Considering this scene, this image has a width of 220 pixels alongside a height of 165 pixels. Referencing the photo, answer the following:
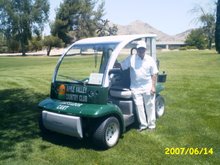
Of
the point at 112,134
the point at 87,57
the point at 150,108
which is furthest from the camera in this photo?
the point at 87,57

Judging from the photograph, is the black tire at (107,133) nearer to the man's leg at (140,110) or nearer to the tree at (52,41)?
the man's leg at (140,110)

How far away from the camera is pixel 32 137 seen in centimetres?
626

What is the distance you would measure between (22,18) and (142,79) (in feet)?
210

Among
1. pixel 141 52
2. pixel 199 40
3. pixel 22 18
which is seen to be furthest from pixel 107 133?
pixel 199 40

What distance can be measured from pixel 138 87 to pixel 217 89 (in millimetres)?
6409

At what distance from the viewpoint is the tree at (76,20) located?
6731cm

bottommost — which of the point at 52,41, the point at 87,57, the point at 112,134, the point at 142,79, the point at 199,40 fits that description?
the point at 112,134

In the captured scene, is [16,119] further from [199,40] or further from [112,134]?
[199,40]

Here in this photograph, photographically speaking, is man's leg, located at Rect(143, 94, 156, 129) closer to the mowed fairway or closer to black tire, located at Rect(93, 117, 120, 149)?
the mowed fairway

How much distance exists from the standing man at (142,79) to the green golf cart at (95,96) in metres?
0.15

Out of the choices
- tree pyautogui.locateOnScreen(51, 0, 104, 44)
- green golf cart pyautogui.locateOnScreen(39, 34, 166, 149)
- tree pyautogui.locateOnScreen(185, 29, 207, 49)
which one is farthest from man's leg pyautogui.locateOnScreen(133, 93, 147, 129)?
tree pyautogui.locateOnScreen(185, 29, 207, 49)

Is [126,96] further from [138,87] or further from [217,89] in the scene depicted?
[217,89]

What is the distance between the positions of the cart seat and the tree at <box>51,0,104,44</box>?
205ft
